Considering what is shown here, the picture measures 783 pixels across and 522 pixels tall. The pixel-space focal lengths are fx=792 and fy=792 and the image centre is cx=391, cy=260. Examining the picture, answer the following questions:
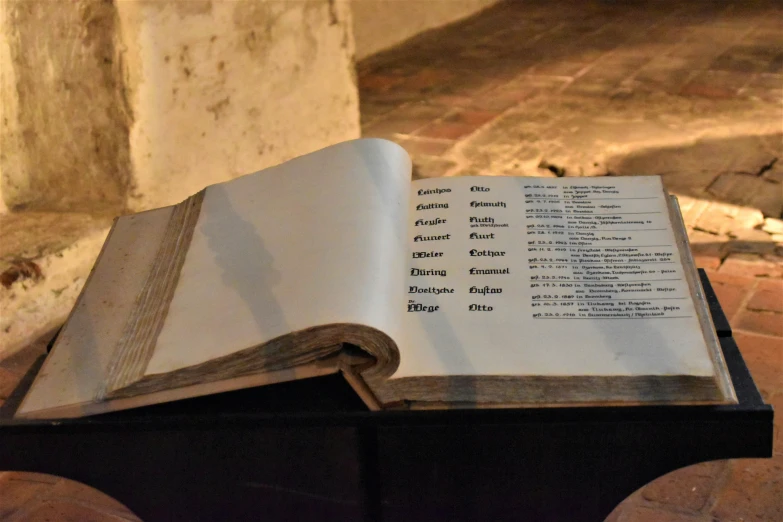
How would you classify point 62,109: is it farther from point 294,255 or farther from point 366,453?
point 366,453

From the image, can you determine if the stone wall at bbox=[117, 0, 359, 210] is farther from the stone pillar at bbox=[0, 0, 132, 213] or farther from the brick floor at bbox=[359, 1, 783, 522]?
the brick floor at bbox=[359, 1, 783, 522]

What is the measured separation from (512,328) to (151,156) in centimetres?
161

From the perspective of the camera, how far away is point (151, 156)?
7.11 ft

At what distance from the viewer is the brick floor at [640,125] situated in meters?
1.52

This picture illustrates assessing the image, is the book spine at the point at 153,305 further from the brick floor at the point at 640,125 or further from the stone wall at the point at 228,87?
the stone wall at the point at 228,87

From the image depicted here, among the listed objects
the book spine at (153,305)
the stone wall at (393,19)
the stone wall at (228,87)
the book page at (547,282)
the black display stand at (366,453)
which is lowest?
the stone wall at (393,19)

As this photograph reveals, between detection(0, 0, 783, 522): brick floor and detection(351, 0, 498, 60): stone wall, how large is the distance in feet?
0.39

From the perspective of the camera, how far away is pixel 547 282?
0.86 m

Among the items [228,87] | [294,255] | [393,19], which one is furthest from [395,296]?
[393,19]

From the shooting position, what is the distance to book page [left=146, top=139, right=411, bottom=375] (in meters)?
0.74

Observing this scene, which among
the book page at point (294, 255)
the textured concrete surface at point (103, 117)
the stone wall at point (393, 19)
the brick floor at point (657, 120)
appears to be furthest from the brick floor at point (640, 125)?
the book page at point (294, 255)

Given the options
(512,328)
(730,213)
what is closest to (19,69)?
(512,328)

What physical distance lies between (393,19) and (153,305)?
15.0 feet

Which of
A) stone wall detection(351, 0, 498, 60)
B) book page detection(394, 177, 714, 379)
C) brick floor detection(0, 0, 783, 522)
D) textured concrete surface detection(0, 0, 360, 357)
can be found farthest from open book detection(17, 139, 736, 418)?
stone wall detection(351, 0, 498, 60)
